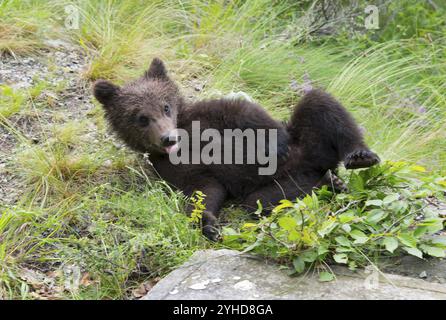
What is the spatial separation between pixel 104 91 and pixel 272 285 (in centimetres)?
221

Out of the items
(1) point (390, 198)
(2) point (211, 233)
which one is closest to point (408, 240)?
(1) point (390, 198)

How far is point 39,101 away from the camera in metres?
6.32

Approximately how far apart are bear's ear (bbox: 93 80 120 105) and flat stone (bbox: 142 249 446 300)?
1.79 meters

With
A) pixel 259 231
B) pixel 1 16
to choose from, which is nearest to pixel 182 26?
pixel 1 16

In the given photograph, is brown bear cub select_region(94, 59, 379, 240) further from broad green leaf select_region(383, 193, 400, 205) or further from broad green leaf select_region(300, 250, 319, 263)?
broad green leaf select_region(300, 250, 319, 263)

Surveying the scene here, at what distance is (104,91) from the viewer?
5.30 meters

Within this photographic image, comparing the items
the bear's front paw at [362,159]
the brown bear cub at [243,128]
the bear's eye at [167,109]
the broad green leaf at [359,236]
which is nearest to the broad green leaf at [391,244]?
the broad green leaf at [359,236]

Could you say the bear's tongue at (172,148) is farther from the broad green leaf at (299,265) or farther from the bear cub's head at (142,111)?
the broad green leaf at (299,265)

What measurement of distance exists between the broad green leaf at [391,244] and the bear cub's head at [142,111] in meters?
1.79

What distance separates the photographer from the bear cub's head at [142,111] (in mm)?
5199

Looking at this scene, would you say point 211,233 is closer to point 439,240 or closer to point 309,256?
point 309,256

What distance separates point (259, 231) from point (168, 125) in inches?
51.9

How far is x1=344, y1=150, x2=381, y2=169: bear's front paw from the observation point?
455 centimetres

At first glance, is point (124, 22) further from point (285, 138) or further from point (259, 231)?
point (259, 231)
